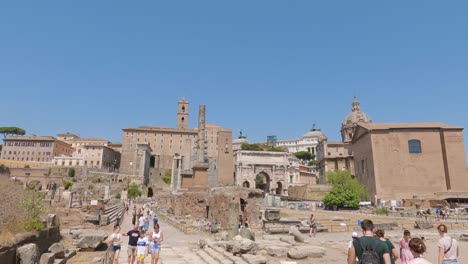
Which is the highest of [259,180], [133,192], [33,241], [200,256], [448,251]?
[259,180]

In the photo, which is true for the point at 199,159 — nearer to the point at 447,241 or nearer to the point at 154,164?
the point at 447,241

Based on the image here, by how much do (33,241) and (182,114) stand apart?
305 ft

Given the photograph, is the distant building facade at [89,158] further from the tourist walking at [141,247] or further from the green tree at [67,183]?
the tourist walking at [141,247]

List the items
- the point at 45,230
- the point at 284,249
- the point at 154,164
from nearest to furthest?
1. the point at 45,230
2. the point at 284,249
3. the point at 154,164

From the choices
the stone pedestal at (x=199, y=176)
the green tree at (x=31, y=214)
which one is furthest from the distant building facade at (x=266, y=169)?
the green tree at (x=31, y=214)

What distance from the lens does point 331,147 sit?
276 feet

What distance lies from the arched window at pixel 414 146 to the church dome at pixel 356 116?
102 feet

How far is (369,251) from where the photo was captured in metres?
4.45

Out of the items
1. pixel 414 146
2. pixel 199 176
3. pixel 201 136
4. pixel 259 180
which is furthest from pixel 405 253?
pixel 259 180

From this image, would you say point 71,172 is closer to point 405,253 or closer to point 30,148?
point 30,148

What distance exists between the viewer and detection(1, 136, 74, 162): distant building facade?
85.8m

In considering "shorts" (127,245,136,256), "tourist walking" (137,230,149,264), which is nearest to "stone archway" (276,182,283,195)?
"shorts" (127,245,136,256)

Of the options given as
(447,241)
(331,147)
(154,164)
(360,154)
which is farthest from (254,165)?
(447,241)

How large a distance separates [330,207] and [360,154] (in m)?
17.2
